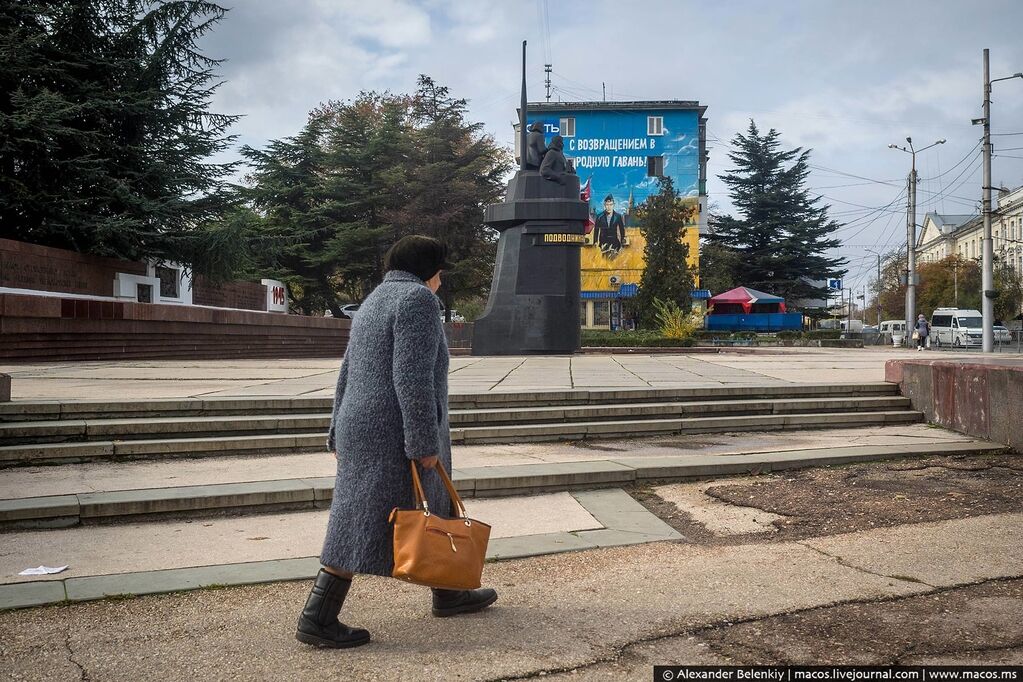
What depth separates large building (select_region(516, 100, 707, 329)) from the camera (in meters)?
61.0

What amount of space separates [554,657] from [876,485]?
3.93 meters

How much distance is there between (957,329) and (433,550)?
143ft

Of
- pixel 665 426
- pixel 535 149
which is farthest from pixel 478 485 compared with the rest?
pixel 535 149

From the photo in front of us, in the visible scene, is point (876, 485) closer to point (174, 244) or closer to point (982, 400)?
point (982, 400)

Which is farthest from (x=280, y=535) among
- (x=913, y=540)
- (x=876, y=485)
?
(x=876, y=485)

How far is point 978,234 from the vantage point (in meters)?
87.0

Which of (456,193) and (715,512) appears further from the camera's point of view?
(456,193)

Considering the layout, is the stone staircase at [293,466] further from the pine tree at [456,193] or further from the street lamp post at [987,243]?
the pine tree at [456,193]

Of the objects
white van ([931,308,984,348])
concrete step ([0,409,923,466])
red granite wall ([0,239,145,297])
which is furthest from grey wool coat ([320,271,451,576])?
white van ([931,308,984,348])

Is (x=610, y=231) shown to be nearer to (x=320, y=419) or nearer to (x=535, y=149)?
(x=535, y=149)

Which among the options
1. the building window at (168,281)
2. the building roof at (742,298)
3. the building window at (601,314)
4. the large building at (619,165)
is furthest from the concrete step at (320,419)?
the building window at (601,314)

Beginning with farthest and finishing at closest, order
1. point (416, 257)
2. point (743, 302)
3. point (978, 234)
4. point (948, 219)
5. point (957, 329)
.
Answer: point (948, 219)
point (978, 234)
point (743, 302)
point (957, 329)
point (416, 257)

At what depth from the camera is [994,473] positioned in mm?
6848

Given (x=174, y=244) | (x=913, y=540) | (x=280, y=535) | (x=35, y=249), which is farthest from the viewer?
(x=174, y=244)
